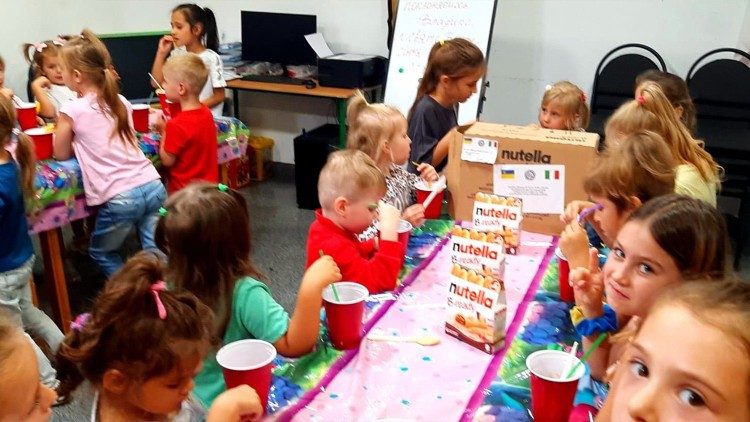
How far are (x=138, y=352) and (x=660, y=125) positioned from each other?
5.62 feet

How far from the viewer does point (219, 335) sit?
1.38 m

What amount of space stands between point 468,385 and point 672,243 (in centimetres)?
46

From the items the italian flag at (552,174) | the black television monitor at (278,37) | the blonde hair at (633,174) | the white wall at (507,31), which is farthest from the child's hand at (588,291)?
the black television monitor at (278,37)

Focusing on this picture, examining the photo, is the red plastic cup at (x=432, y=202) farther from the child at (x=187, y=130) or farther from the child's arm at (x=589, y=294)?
the child at (x=187, y=130)

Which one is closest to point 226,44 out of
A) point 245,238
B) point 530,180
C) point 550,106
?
point 550,106

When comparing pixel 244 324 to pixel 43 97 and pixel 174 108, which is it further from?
pixel 43 97

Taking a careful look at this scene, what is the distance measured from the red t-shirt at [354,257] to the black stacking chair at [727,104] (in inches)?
106

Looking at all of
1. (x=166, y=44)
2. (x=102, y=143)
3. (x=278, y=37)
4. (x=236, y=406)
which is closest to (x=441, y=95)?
(x=102, y=143)

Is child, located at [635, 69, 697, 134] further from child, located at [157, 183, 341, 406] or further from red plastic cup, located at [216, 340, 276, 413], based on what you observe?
red plastic cup, located at [216, 340, 276, 413]

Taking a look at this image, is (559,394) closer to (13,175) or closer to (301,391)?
(301,391)

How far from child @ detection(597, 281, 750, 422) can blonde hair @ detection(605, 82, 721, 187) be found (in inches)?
54.7

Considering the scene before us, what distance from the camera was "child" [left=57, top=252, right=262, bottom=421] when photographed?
1.11m

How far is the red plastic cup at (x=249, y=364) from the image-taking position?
116 cm

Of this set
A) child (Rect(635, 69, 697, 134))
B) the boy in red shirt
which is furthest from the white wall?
the boy in red shirt
